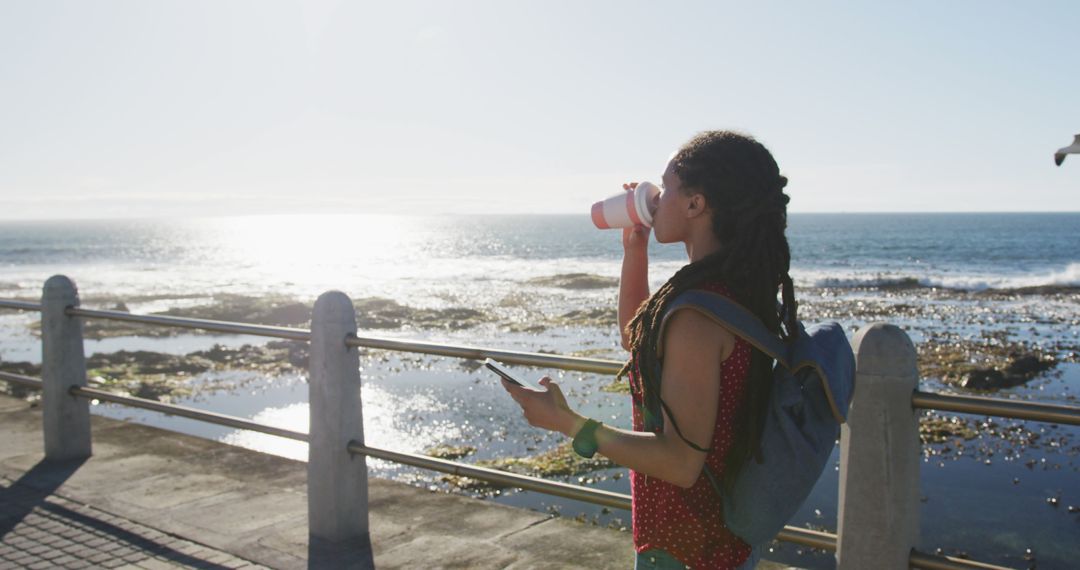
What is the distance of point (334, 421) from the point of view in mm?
4590

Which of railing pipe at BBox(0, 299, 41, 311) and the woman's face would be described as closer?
the woman's face

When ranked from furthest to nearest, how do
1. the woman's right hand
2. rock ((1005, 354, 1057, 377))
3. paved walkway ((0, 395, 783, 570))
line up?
rock ((1005, 354, 1057, 377))
paved walkway ((0, 395, 783, 570))
the woman's right hand

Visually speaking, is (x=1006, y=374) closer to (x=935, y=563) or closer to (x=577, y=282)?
(x=935, y=563)

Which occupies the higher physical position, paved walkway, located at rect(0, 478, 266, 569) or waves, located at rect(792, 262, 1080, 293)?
paved walkway, located at rect(0, 478, 266, 569)

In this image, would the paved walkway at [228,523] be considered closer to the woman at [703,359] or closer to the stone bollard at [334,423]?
the stone bollard at [334,423]

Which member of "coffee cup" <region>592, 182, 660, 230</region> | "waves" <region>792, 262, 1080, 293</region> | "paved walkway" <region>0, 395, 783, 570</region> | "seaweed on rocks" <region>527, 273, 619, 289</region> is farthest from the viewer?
"seaweed on rocks" <region>527, 273, 619, 289</region>

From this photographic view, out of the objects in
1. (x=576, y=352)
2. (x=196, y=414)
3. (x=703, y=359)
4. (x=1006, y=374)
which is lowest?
(x=576, y=352)

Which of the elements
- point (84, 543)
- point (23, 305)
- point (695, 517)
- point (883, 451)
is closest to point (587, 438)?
point (695, 517)

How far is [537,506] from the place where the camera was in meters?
9.59

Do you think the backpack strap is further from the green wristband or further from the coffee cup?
the coffee cup

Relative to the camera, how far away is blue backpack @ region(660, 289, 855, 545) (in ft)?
6.26

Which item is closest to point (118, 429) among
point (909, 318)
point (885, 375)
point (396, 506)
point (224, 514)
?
point (224, 514)

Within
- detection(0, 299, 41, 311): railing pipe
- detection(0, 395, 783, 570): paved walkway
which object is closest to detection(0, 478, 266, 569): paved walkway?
detection(0, 395, 783, 570): paved walkway

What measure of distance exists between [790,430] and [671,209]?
0.54m
